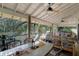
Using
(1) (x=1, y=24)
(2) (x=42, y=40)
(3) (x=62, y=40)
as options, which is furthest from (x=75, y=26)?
(1) (x=1, y=24)

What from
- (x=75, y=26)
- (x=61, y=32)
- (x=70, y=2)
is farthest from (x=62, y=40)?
(x=70, y=2)

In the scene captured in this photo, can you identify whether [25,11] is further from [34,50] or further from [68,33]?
[68,33]

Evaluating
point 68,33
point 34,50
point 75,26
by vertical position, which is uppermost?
point 75,26

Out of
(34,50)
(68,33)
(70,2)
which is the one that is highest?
(70,2)

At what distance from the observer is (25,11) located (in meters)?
2.32

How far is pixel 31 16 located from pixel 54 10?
0.49 metres

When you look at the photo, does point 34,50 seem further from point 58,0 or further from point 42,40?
point 58,0

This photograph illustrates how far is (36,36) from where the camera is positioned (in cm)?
238

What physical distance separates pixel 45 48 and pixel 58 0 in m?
1.02

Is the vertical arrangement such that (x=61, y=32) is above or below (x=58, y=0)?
below

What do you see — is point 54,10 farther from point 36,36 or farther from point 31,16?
point 36,36

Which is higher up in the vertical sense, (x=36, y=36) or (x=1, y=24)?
(x=1, y=24)

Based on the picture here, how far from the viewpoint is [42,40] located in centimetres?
238

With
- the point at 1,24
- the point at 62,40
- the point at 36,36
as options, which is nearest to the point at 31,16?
the point at 36,36
